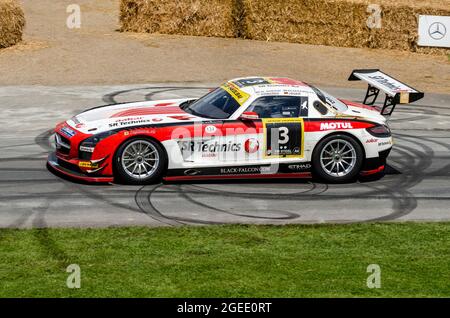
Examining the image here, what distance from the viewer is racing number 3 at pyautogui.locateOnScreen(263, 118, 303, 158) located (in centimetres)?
1415

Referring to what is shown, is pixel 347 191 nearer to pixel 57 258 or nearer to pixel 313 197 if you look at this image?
pixel 313 197

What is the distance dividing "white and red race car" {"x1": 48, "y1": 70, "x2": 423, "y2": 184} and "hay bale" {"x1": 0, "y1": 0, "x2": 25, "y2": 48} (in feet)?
39.3

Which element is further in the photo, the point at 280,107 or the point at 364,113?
the point at 364,113

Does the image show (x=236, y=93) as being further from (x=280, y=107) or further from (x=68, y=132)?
(x=68, y=132)

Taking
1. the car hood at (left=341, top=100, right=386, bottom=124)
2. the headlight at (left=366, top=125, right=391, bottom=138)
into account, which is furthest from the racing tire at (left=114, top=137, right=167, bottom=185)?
the headlight at (left=366, top=125, right=391, bottom=138)

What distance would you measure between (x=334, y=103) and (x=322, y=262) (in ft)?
15.9

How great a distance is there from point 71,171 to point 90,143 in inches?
26.8

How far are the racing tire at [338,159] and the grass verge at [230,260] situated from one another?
7.40ft

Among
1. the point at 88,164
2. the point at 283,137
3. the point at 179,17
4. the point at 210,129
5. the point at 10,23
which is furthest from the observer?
the point at 179,17

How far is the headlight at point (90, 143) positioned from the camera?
537 inches

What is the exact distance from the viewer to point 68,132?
1406 cm

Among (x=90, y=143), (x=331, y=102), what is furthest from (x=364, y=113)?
(x=90, y=143)
